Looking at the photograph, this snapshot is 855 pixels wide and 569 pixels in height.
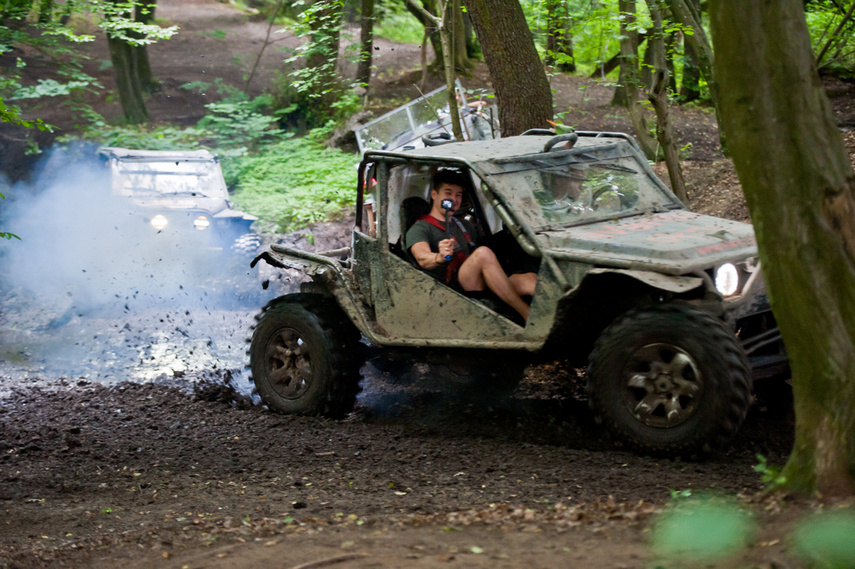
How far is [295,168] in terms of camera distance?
18391 mm

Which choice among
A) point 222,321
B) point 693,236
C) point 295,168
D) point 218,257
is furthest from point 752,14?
point 295,168

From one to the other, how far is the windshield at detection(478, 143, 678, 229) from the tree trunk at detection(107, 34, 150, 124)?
18484 mm

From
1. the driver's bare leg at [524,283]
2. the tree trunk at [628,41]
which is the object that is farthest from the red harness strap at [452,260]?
the tree trunk at [628,41]

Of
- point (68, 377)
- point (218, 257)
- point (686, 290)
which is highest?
point (686, 290)

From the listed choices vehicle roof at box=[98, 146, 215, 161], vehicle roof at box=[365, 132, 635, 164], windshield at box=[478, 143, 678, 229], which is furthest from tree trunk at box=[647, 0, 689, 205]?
vehicle roof at box=[98, 146, 215, 161]

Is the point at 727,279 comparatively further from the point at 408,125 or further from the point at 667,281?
the point at 408,125

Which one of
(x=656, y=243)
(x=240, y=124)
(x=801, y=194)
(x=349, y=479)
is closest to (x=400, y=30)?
(x=240, y=124)

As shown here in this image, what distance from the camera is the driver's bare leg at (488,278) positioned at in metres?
5.70

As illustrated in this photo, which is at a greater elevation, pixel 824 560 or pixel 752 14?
pixel 752 14

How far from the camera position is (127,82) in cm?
2208

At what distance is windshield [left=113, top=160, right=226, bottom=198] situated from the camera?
12.7 meters

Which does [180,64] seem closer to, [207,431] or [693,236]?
[207,431]

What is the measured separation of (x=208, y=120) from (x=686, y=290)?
19947 mm

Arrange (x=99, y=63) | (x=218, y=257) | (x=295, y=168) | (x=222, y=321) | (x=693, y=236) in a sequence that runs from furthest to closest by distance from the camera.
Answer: (x=99, y=63)
(x=295, y=168)
(x=218, y=257)
(x=222, y=321)
(x=693, y=236)
